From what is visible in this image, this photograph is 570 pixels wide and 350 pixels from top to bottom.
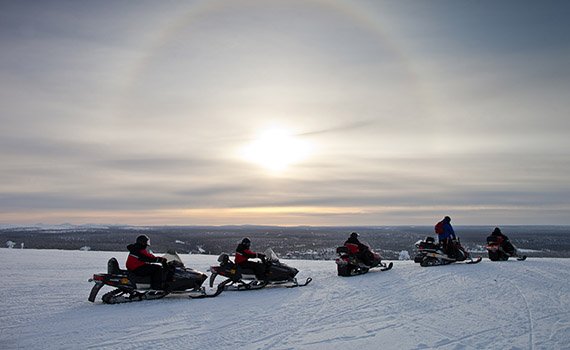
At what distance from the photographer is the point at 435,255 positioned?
1700 cm

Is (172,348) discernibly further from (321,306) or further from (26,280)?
(26,280)

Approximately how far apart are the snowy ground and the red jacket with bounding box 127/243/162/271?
0.92 metres

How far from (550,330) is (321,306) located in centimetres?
412

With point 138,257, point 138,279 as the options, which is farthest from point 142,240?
point 138,279

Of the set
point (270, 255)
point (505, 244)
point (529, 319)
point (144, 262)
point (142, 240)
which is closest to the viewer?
point (529, 319)

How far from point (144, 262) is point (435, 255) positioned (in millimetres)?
10317

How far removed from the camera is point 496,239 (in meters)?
18.7

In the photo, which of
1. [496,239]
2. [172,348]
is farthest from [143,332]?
[496,239]

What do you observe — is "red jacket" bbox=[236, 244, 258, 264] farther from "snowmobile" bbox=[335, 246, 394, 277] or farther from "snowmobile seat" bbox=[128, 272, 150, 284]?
"snowmobile" bbox=[335, 246, 394, 277]

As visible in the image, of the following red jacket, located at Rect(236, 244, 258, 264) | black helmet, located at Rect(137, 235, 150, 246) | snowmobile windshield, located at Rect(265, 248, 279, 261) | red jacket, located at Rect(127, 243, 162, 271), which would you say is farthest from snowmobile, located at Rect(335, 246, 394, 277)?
black helmet, located at Rect(137, 235, 150, 246)

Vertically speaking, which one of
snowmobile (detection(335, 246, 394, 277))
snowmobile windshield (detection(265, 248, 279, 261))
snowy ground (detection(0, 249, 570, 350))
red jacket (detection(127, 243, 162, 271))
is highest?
red jacket (detection(127, 243, 162, 271))

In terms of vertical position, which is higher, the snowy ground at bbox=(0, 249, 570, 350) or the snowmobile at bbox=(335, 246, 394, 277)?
the snowmobile at bbox=(335, 246, 394, 277)

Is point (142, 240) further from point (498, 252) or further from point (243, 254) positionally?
point (498, 252)

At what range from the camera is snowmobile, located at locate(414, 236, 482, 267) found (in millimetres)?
16984
